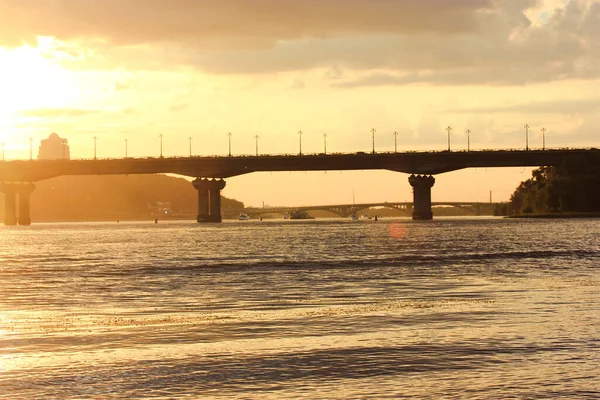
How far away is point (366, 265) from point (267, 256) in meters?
19.1

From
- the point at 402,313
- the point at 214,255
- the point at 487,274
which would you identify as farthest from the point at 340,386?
the point at 214,255

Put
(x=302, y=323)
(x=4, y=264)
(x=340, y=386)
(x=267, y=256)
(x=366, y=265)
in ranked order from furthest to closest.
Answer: (x=267, y=256), (x=4, y=264), (x=366, y=265), (x=302, y=323), (x=340, y=386)

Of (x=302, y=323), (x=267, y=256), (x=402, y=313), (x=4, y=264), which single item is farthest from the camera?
(x=267, y=256)

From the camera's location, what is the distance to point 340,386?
22.8 meters

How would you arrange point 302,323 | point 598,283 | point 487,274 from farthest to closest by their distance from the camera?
point 487,274 < point 598,283 < point 302,323

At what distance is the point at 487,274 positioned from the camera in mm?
60250

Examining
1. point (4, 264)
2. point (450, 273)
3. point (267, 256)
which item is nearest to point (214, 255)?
point (267, 256)

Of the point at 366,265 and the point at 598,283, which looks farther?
the point at 366,265

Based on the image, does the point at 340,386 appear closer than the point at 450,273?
Yes

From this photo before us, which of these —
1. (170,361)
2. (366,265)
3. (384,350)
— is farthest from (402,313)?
(366,265)

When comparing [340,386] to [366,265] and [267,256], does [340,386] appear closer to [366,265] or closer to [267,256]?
[366,265]

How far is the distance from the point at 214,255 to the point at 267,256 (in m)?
6.25

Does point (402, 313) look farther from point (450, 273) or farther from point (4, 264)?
point (4, 264)

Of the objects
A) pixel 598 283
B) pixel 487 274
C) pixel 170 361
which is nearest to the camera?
pixel 170 361
